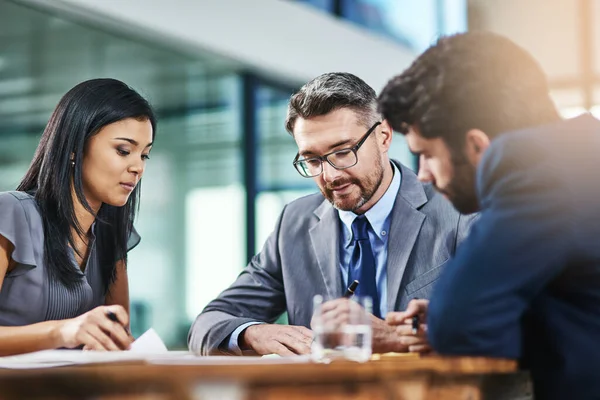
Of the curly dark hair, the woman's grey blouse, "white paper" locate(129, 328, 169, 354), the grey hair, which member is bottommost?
"white paper" locate(129, 328, 169, 354)

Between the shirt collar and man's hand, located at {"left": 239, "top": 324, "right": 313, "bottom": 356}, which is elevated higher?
the shirt collar

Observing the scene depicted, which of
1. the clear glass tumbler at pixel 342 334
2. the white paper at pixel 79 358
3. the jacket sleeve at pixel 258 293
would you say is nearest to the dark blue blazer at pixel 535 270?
the clear glass tumbler at pixel 342 334

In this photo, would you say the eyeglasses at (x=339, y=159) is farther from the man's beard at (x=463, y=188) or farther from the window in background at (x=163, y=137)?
the window in background at (x=163, y=137)

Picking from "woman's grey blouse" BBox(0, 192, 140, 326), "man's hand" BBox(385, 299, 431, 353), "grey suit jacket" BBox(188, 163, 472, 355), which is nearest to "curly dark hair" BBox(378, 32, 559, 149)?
"man's hand" BBox(385, 299, 431, 353)

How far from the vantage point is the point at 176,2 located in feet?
16.6

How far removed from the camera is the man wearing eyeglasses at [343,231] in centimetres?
232

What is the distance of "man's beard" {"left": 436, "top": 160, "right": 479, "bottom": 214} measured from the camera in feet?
4.72

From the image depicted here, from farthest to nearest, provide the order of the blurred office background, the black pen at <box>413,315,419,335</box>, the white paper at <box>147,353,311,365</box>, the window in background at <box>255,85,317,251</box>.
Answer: the window in background at <box>255,85,317,251</box>, the blurred office background, the black pen at <box>413,315,419,335</box>, the white paper at <box>147,353,311,365</box>

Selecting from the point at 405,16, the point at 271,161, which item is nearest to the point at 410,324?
the point at 271,161

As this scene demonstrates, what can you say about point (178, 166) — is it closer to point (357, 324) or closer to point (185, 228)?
point (185, 228)

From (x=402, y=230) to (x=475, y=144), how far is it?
0.95 m

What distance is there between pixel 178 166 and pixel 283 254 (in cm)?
315

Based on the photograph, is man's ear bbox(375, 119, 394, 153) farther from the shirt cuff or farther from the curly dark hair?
the curly dark hair

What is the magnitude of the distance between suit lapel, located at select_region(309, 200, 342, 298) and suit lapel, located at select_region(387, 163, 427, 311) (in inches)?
6.3
